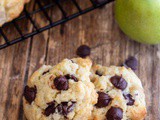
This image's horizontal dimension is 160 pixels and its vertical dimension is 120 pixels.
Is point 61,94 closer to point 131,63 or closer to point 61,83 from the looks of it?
point 61,83

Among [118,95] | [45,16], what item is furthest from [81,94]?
[45,16]

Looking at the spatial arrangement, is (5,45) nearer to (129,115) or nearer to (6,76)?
(6,76)

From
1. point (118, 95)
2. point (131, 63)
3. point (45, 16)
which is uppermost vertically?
point (45, 16)

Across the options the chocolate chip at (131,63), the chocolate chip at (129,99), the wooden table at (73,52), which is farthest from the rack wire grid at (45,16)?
the chocolate chip at (129,99)

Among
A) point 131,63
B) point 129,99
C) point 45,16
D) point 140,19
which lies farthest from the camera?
point 45,16

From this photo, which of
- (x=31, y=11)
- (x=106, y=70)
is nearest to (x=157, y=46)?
(x=106, y=70)

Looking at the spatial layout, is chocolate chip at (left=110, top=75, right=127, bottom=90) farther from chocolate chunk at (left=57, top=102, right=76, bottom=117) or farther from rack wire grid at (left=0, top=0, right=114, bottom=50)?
rack wire grid at (left=0, top=0, right=114, bottom=50)
